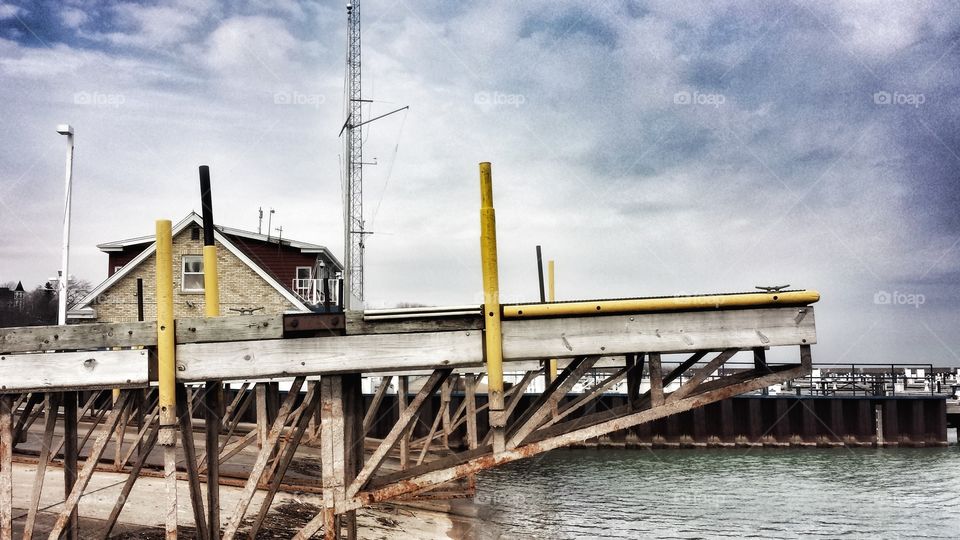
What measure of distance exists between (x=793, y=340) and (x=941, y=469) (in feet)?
80.5

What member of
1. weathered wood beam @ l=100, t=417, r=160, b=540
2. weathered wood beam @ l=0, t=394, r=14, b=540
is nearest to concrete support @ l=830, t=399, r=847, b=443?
weathered wood beam @ l=100, t=417, r=160, b=540

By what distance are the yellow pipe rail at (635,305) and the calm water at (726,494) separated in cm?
887

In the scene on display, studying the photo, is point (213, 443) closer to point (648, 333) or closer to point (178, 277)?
point (648, 333)

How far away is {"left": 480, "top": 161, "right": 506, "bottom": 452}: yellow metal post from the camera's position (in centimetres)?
709

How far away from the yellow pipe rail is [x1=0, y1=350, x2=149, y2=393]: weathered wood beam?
146 inches

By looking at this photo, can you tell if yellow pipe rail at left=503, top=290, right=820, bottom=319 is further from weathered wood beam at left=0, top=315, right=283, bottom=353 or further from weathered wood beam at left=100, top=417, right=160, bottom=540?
weathered wood beam at left=100, top=417, right=160, bottom=540

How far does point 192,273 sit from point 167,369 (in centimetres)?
2374

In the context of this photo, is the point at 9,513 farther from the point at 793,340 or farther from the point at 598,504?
the point at 598,504

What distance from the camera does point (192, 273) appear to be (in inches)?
1159

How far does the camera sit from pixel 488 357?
7238 mm

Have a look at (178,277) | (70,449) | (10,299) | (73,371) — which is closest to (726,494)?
(70,449)

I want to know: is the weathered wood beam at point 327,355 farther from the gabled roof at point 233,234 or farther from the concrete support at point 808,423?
the concrete support at point 808,423

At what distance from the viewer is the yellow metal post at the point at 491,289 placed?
709 centimetres

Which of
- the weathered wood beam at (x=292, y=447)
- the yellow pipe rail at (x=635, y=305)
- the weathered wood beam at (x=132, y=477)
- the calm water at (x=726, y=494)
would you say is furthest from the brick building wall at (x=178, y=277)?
the yellow pipe rail at (x=635, y=305)
